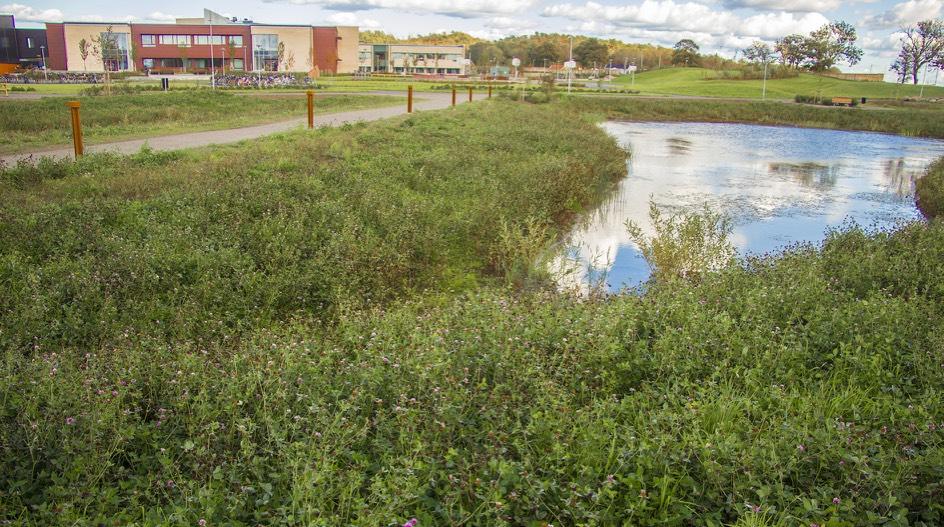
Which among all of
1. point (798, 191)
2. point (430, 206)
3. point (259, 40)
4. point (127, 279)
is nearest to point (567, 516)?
point (127, 279)

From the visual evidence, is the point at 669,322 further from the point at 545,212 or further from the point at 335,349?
the point at 545,212

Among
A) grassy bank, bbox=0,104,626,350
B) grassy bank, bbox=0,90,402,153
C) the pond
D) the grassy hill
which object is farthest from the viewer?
the grassy hill

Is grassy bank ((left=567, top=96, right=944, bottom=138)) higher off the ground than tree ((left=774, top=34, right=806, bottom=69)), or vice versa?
tree ((left=774, top=34, right=806, bottom=69))

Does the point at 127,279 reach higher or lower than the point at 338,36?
lower

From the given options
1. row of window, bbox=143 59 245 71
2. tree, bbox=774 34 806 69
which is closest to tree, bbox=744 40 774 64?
tree, bbox=774 34 806 69

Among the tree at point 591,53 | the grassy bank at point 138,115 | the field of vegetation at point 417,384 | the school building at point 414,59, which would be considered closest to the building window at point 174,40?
the school building at point 414,59

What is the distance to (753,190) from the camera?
1881 centimetres

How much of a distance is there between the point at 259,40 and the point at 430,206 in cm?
8540

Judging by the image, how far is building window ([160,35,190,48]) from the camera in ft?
285

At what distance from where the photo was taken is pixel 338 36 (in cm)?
9525

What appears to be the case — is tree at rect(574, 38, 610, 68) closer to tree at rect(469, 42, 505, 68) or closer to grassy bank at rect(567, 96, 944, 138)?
tree at rect(469, 42, 505, 68)

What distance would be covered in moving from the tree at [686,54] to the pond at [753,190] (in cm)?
9688

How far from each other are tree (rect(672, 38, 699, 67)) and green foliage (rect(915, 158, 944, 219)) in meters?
113

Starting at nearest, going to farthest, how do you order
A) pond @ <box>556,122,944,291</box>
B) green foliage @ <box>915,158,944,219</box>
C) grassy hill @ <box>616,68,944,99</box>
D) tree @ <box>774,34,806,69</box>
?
1. pond @ <box>556,122,944,291</box>
2. green foliage @ <box>915,158,944,219</box>
3. grassy hill @ <box>616,68,944,99</box>
4. tree @ <box>774,34,806,69</box>
